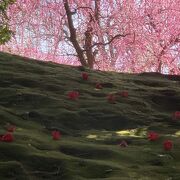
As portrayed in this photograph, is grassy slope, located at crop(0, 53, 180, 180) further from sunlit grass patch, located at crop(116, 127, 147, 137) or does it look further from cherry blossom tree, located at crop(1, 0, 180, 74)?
cherry blossom tree, located at crop(1, 0, 180, 74)

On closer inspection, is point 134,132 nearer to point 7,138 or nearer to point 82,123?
point 82,123

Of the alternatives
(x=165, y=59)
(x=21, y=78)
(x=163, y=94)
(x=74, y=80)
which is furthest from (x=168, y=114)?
(x=165, y=59)

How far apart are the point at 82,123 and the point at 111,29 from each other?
459 inches

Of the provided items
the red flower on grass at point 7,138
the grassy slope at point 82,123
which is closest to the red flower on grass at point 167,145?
the grassy slope at point 82,123

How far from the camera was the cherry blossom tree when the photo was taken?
17344 millimetres

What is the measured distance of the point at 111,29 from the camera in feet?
59.0

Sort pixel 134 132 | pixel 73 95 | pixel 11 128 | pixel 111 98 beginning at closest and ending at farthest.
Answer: pixel 11 128 → pixel 134 132 → pixel 73 95 → pixel 111 98

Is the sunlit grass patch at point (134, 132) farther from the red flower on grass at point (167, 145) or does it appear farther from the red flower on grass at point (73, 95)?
the red flower on grass at point (73, 95)

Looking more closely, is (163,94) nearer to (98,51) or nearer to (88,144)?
(88,144)

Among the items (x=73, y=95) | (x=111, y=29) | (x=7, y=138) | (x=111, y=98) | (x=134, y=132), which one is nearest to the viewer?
(x=7, y=138)

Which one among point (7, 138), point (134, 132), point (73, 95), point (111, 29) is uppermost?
point (111, 29)

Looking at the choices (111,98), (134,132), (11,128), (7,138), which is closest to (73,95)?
(111,98)

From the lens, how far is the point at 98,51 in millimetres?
19047

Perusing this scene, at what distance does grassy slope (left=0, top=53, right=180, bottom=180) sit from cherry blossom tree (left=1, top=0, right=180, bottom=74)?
7.17 metres
